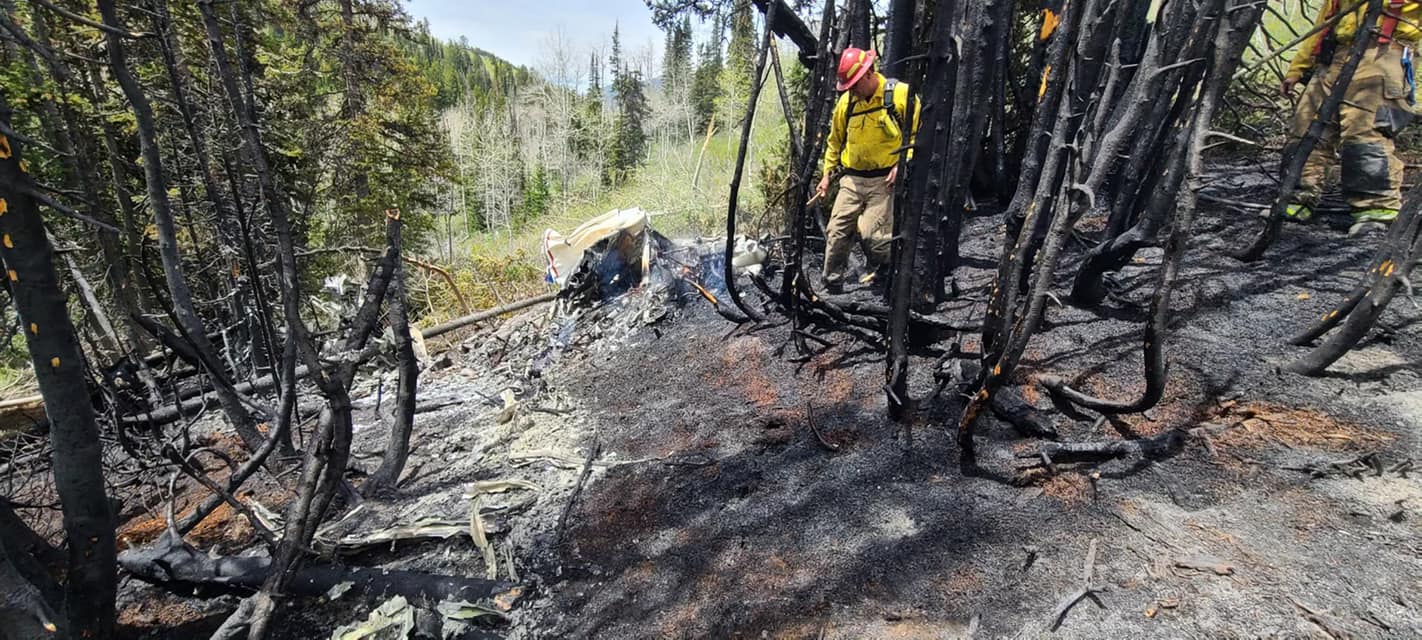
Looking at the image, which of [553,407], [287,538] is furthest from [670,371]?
[287,538]

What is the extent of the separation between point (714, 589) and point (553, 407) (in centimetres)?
247

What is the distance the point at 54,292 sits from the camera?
1.70 meters

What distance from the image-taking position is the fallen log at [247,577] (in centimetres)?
219

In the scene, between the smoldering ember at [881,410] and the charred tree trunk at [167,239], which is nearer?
the smoldering ember at [881,410]

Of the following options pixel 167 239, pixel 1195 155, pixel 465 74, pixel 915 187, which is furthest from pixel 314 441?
pixel 465 74

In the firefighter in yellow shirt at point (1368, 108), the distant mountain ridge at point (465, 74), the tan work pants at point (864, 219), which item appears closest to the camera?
the firefighter in yellow shirt at point (1368, 108)

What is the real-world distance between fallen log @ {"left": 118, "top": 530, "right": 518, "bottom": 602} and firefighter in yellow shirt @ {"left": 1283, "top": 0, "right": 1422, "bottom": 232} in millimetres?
5115

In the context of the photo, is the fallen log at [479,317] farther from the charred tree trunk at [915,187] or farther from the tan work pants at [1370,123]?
the tan work pants at [1370,123]

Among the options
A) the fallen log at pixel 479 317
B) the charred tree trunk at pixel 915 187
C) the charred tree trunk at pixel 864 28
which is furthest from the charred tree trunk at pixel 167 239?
the fallen log at pixel 479 317

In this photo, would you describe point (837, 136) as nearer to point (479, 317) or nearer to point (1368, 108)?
point (1368, 108)

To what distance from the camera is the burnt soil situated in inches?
64.1

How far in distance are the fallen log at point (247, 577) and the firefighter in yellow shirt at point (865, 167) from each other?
329cm

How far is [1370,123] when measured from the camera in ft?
11.2

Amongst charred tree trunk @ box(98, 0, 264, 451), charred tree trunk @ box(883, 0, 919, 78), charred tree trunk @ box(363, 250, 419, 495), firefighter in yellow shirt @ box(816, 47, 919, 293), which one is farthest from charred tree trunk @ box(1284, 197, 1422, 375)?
charred tree trunk @ box(98, 0, 264, 451)
